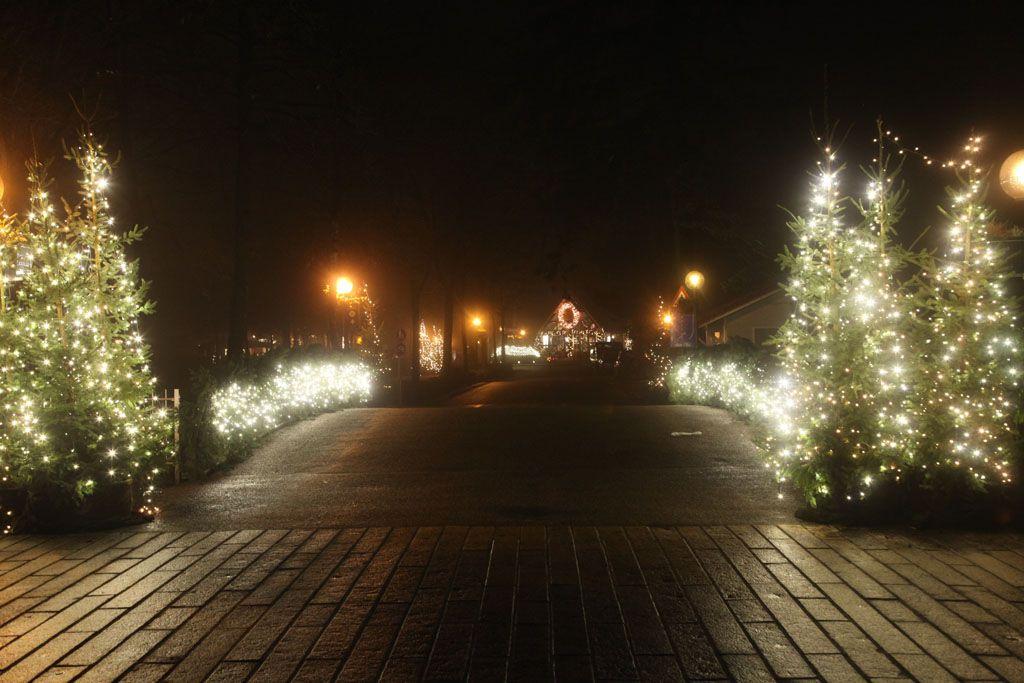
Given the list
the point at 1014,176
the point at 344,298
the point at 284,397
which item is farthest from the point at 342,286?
the point at 1014,176

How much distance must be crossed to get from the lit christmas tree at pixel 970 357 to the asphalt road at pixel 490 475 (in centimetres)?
165

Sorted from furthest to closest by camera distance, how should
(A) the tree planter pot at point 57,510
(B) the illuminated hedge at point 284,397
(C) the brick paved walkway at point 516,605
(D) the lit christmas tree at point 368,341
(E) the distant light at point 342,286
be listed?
(D) the lit christmas tree at point 368,341 → (E) the distant light at point 342,286 → (B) the illuminated hedge at point 284,397 → (A) the tree planter pot at point 57,510 → (C) the brick paved walkway at point 516,605

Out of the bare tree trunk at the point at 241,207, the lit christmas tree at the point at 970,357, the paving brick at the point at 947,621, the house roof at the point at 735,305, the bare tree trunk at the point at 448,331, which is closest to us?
the paving brick at the point at 947,621

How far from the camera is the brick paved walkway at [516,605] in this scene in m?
4.40

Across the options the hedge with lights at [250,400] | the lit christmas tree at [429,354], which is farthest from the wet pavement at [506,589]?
the lit christmas tree at [429,354]

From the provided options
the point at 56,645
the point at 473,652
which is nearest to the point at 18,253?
the point at 56,645

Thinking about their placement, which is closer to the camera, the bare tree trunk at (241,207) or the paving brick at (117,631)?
the paving brick at (117,631)

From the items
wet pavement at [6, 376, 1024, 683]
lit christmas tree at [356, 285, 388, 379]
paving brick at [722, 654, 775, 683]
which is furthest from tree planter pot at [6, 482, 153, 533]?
lit christmas tree at [356, 285, 388, 379]

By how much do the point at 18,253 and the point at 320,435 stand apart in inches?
221

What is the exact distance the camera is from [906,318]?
7.91m

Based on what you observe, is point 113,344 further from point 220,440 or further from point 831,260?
point 831,260

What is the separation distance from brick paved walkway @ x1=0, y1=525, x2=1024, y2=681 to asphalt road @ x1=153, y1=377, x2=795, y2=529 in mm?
727

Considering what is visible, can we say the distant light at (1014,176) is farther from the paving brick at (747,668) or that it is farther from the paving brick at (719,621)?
the paving brick at (747,668)

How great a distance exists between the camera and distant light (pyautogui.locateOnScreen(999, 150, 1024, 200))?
8.30m
